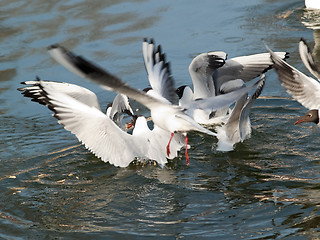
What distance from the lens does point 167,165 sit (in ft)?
22.8

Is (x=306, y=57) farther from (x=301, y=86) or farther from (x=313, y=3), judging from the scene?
(x=313, y=3)

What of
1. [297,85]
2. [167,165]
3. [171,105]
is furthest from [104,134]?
[297,85]

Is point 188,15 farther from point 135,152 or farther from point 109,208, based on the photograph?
point 109,208

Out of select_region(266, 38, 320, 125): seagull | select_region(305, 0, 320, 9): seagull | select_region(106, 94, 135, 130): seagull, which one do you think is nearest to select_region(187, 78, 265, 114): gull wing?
select_region(266, 38, 320, 125): seagull

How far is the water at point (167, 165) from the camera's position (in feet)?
18.1

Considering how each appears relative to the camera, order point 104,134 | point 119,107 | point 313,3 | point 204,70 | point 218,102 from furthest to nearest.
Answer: point 313,3 < point 204,70 < point 119,107 < point 104,134 < point 218,102

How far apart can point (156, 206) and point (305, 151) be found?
1.95m

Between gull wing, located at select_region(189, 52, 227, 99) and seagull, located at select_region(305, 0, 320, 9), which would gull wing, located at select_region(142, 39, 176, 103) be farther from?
seagull, located at select_region(305, 0, 320, 9)

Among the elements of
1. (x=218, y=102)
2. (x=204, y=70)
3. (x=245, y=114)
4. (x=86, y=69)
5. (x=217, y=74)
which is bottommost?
(x=245, y=114)

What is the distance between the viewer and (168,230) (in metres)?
5.38

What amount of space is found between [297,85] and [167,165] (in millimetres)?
1694

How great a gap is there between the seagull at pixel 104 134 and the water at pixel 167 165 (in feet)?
0.69

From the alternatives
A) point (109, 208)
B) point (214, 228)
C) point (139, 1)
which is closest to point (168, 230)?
point (214, 228)

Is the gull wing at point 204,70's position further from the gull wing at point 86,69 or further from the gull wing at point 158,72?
the gull wing at point 86,69
